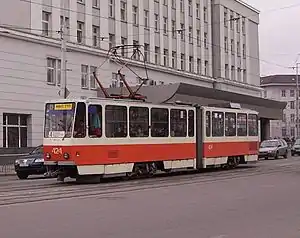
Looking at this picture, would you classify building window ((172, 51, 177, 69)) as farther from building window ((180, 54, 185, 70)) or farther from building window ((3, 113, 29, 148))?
building window ((3, 113, 29, 148))

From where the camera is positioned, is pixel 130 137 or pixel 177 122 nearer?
pixel 130 137

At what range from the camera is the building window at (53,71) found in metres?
43.5

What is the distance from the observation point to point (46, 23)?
43.4 m

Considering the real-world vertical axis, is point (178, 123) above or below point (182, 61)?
below

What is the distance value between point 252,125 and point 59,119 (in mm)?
13939

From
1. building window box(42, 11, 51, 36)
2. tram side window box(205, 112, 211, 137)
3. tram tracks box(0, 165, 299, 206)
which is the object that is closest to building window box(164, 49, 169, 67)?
building window box(42, 11, 51, 36)

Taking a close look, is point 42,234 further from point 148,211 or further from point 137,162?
point 137,162

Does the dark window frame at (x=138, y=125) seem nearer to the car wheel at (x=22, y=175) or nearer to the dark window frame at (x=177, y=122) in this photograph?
the dark window frame at (x=177, y=122)

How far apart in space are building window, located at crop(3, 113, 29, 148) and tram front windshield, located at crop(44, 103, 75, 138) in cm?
1927

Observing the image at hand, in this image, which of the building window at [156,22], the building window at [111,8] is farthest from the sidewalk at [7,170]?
the building window at [156,22]

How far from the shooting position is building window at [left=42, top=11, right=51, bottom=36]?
43.1 meters

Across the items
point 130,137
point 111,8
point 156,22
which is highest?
point 156,22

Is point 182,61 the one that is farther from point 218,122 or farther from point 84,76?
point 218,122

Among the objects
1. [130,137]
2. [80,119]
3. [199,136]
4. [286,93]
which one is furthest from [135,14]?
[286,93]
